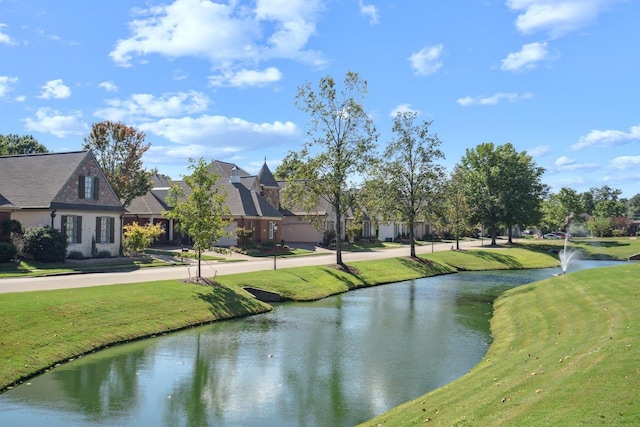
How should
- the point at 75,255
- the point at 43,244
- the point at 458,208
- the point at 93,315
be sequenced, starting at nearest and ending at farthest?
the point at 93,315 < the point at 43,244 < the point at 75,255 < the point at 458,208

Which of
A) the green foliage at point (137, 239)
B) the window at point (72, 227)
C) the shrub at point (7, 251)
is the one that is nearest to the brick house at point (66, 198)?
the window at point (72, 227)

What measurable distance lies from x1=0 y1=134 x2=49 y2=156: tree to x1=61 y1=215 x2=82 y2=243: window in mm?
38155

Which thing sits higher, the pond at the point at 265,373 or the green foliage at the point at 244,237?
the green foliage at the point at 244,237

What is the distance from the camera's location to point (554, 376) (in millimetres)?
11484

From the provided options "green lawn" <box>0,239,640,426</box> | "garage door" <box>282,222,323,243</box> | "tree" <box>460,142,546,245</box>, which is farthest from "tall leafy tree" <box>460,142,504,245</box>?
"green lawn" <box>0,239,640,426</box>

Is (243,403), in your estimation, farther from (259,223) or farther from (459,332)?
(259,223)

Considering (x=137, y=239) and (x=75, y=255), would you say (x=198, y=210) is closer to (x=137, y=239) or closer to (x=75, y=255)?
(x=75, y=255)

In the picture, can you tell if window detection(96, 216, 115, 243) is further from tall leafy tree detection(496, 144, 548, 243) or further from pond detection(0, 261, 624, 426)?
tall leafy tree detection(496, 144, 548, 243)

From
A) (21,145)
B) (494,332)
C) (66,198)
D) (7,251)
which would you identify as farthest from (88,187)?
(21,145)

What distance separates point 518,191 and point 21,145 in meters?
64.3

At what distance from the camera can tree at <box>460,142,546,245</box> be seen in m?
71.4

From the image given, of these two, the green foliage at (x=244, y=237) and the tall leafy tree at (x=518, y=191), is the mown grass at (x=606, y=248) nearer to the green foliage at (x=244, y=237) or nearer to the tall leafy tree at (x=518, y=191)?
the tall leafy tree at (x=518, y=191)

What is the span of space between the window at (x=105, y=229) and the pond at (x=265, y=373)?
19.1 metres

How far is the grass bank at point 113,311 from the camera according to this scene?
16.5 meters
